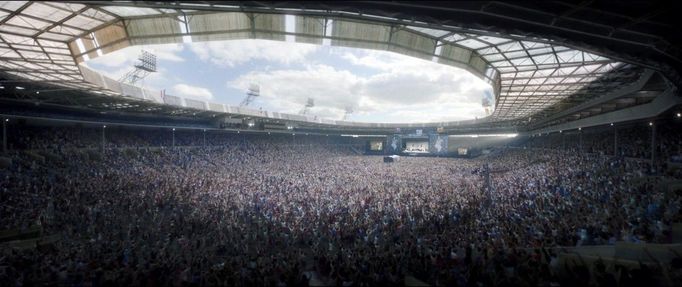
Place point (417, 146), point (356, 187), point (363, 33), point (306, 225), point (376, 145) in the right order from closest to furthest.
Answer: point (363, 33) → point (306, 225) → point (356, 187) → point (417, 146) → point (376, 145)

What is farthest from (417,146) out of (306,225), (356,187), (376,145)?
(306,225)

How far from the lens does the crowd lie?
6980 mm

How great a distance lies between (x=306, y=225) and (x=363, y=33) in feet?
26.2

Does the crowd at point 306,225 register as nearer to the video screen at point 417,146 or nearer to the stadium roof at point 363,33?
the stadium roof at point 363,33

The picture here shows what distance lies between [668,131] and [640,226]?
18.6 metres

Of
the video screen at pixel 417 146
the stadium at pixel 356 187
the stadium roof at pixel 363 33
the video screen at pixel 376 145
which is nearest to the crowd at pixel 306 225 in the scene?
the stadium at pixel 356 187

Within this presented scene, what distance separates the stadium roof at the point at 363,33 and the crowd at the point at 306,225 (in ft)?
16.0

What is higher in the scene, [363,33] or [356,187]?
[363,33]

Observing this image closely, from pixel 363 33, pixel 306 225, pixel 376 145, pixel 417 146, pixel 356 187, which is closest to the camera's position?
pixel 363 33

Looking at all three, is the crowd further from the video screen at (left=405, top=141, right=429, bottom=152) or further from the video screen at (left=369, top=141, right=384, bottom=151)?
the video screen at (left=369, top=141, right=384, bottom=151)

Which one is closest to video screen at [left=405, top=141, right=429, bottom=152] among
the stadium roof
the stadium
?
the stadium

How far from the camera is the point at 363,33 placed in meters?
9.09

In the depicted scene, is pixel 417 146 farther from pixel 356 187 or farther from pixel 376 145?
pixel 356 187

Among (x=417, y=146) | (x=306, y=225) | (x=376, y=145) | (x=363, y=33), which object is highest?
(x=363, y=33)
